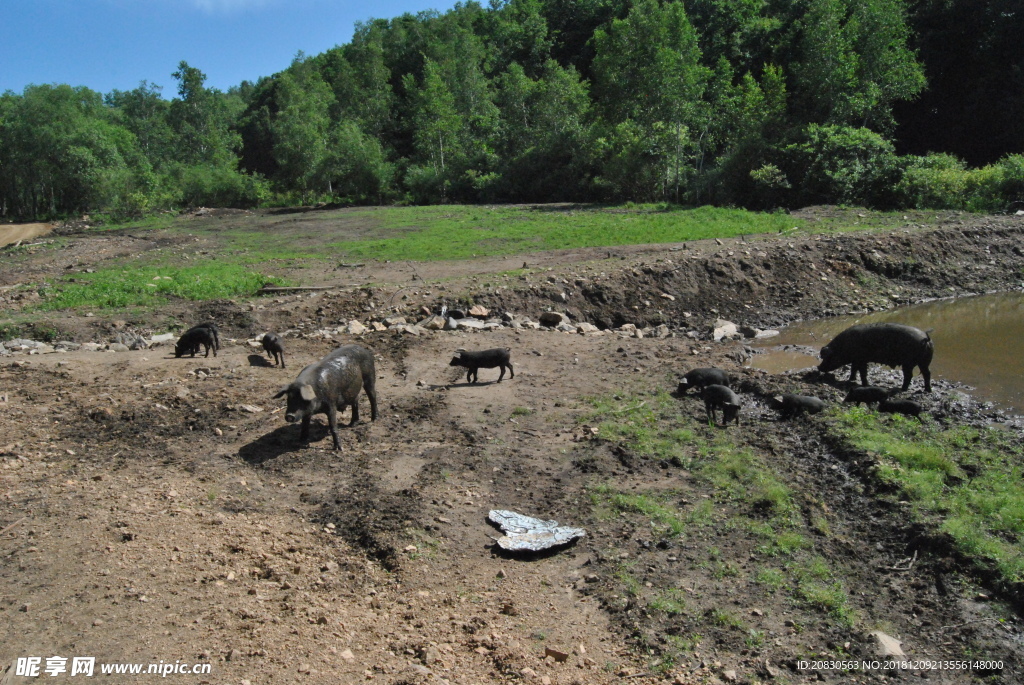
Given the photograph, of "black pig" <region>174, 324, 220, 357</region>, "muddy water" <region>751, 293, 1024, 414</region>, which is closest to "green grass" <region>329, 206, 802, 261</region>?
"muddy water" <region>751, 293, 1024, 414</region>

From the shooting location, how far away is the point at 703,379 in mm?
11883

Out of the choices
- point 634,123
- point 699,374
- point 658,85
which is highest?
point 658,85

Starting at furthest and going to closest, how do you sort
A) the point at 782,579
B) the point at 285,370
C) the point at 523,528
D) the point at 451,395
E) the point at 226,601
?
the point at 285,370
the point at 451,395
the point at 523,528
the point at 782,579
the point at 226,601

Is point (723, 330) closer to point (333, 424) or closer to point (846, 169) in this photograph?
point (333, 424)

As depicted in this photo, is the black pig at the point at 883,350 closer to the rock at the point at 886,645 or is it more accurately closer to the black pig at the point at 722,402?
the black pig at the point at 722,402

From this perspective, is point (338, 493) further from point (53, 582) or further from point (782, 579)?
point (782, 579)

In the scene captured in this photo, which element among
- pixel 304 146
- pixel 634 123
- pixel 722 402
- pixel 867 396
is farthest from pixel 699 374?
pixel 304 146

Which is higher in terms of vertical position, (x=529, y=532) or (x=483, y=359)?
(x=483, y=359)

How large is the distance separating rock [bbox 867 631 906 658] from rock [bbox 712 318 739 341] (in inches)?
435

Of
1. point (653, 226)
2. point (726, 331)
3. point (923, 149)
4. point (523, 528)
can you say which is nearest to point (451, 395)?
point (523, 528)

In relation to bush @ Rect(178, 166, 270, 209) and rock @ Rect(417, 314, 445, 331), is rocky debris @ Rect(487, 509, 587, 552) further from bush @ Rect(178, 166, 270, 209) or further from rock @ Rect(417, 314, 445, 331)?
bush @ Rect(178, 166, 270, 209)

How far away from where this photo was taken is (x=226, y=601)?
19.5 feet

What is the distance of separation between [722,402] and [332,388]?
5359 mm

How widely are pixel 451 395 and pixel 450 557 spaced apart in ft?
15.6
